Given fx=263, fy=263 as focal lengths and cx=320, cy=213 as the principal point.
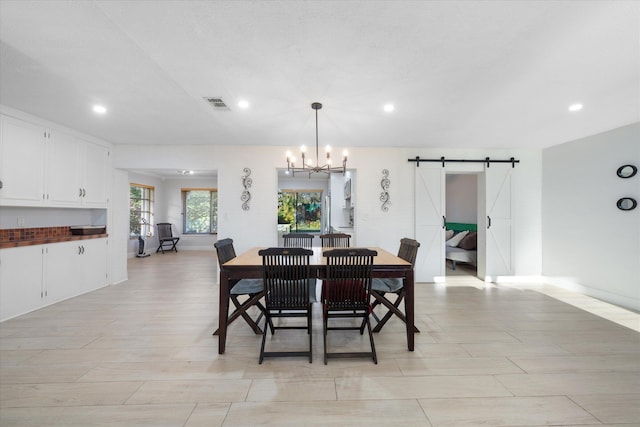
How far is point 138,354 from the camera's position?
2.26 metres

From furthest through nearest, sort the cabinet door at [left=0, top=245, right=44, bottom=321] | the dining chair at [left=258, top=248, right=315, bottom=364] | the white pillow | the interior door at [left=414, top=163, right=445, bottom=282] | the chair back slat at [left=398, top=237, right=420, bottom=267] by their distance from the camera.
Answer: the white pillow → the interior door at [left=414, top=163, right=445, bottom=282] → the cabinet door at [left=0, top=245, right=44, bottom=321] → the chair back slat at [left=398, top=237, right=420, bottom=267] → the dining chair at [left=258, top=248, right=315, bottom=364]

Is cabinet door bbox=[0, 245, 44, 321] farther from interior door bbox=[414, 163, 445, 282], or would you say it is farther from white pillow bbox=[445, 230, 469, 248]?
white pillow bbox=[445, 230, 469, 248]

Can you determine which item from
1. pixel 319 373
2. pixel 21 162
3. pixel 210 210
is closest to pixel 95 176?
pixel 21 162

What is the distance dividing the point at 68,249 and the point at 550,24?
566 centimetres

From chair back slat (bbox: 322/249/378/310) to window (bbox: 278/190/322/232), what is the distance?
6.79 meters

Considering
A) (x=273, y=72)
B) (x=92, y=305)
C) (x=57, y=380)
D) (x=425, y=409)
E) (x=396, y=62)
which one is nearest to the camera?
(x=425, y=409)

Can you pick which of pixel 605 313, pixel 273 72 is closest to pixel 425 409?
pixel 273 72

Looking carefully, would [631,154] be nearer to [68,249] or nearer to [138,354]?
[138,354]

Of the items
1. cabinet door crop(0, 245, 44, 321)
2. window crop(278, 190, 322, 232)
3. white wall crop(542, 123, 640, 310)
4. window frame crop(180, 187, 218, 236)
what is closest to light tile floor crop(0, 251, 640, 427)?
cabinet door crop(0, 245, 44, 321)

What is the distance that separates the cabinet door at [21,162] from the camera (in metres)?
3.04

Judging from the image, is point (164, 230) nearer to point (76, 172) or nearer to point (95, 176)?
point (95, 176)

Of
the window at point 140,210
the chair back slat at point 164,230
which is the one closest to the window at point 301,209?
the chair back slat at point 164,230

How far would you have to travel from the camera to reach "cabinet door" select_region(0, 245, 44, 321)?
9.65 feet

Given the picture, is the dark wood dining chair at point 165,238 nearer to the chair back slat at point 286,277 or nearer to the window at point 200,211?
the window at point 200,211
